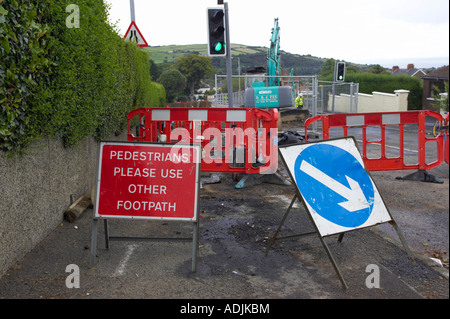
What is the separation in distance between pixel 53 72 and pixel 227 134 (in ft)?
13.6

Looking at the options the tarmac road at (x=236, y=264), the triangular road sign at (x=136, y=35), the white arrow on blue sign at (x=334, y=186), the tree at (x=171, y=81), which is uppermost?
the tree at (x=171, y=81)

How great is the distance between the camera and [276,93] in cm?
1817

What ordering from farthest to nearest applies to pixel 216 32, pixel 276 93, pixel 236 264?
pixel 276 93, pixel 216 32, pixel 236 264

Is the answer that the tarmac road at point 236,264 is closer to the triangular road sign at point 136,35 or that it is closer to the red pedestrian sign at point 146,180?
the red pedestrian sign at point 146,180

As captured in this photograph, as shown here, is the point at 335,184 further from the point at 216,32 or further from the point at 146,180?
the point at 216,32

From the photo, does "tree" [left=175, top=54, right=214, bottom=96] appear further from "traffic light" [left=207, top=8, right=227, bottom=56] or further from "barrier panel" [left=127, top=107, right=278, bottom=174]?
"barrier panel" [left=127, top=107, right=278, bottom=174]

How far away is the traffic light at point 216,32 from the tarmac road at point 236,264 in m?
5.37

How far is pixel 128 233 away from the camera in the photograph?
6.30 m

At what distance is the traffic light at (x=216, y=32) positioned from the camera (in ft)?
36.9

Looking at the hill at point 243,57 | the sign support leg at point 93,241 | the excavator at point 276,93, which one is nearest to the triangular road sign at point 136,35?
the excavator at point 276,93

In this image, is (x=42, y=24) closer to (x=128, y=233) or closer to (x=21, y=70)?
(x=21, y=70)

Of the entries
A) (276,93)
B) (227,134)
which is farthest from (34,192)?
(276,93)

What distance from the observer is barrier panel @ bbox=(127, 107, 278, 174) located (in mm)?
8586

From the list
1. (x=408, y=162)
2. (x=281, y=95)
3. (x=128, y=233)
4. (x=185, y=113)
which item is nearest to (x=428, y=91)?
(x=281, y=95)
